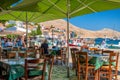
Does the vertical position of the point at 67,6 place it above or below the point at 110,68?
above

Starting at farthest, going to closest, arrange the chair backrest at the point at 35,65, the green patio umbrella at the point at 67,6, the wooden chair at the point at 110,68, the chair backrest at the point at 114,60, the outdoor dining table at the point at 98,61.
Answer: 1. the green patio umbrella at the point at 67,6
2. the outdoor dining table at the point at 98,61
3. the wooden chair at the point at 110,68
4. the chair backrest at the point at 114,60
5. the chair backrest at the point at 35,65

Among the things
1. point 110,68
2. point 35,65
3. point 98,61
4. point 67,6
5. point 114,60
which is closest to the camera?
point 35,65

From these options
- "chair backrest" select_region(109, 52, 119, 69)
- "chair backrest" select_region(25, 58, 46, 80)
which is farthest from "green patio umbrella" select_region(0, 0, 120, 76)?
"chair backrest" select_region(25, 58, 46, 80)

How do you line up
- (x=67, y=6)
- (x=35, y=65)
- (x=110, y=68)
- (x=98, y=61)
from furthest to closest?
1. (x=67, y=6)
2. (x=98, y=61)
3. (x=110, y=68)
4. (x=35, y=65)

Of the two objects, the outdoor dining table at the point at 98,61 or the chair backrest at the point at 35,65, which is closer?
the chair backrest at the point at 35,65

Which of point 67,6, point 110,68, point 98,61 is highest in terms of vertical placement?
point 67,6

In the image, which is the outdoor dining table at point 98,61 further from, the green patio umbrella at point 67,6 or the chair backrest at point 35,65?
the chair backrest at point 35,65

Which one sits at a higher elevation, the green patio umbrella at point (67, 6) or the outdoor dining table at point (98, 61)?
the green patio umbrella at point (67, 6)

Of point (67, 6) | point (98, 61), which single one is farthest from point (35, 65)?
point (67, 6)

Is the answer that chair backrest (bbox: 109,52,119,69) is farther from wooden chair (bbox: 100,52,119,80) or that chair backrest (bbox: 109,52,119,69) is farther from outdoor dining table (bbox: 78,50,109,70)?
outdoor dining table (bbox: 78,50,109,70)

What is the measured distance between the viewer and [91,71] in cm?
914

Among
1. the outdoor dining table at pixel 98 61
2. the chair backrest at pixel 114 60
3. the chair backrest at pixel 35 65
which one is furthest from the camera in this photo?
the outdoor dining table at pixel 98 61

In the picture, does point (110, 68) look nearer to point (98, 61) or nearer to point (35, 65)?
point (98, 61)

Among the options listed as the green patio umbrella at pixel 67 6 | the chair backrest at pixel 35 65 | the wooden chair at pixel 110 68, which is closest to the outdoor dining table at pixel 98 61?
the wooden chair at pixel 110 68
